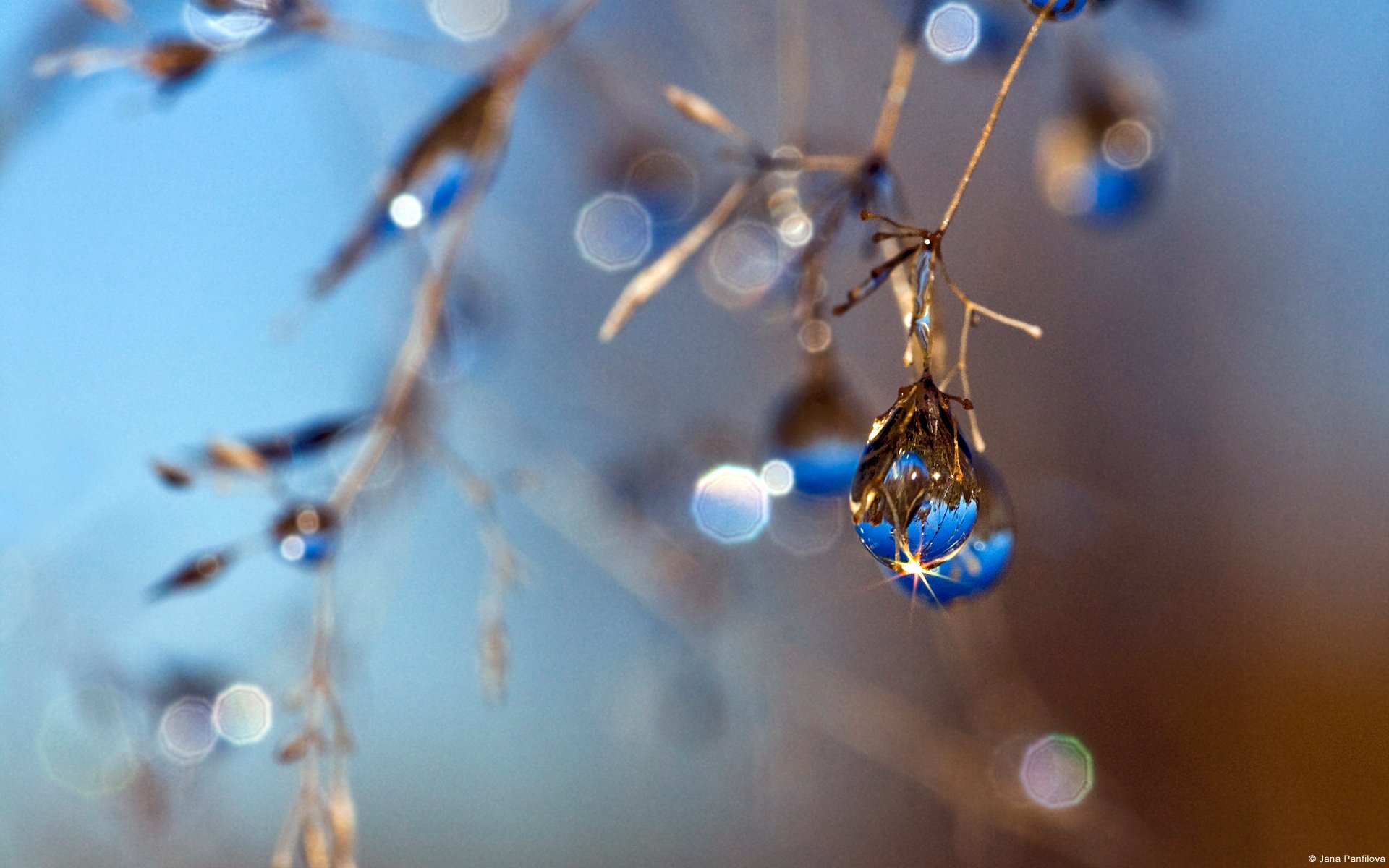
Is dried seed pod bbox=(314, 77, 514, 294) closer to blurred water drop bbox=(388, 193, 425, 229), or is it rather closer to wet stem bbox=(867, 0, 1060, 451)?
blurred water drop bbox=(388, 193, 425, 229)

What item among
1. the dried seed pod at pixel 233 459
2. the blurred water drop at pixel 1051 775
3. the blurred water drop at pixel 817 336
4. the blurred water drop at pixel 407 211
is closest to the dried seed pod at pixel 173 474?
the dried seed pod at pixel 233 459

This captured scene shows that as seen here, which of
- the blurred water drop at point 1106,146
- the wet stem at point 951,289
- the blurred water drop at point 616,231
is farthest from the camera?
the blurred water drop at point 616,231

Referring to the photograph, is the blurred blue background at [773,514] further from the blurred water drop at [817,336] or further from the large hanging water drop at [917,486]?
the large hanging water drop at [917,486]

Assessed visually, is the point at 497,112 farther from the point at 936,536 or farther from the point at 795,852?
the point at 795,852

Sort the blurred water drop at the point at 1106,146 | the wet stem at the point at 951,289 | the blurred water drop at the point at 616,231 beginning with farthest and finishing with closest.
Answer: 1. the blurred water drop at the point at 616,231
2. the blurred water drop at the point at 1106,146
3. the wet stem at the point at 951,289

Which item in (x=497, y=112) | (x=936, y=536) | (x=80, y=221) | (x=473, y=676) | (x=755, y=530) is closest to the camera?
(x=936, y=536)

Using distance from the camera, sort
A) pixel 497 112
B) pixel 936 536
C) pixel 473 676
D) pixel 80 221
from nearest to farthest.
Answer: pixel 936 536 < pixel 497 112 < pixel 80 221 < pixel 473 676

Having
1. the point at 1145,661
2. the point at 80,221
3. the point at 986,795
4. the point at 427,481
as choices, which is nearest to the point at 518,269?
the point at 427,481

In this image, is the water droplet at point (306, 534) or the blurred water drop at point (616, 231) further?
the blurred water drop at point (616, 231)
